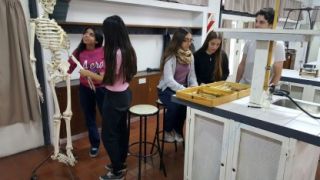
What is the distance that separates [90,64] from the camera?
2482 millimetres

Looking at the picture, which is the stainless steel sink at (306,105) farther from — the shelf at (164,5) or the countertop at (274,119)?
the shelf at (164,5)

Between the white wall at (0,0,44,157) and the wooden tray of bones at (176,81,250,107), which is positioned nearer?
the wooden tray of bones at (176,81,250,107)

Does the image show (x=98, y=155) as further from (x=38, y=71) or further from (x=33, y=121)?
(x=38, y=71)

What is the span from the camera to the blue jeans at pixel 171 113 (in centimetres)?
251

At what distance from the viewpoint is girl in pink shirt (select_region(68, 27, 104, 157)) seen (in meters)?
2.45

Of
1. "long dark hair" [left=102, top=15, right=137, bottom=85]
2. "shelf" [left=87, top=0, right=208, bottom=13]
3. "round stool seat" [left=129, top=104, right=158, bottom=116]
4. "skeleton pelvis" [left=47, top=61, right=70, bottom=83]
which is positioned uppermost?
"shelf" [left=87, top=0, right=208, bottom=13]

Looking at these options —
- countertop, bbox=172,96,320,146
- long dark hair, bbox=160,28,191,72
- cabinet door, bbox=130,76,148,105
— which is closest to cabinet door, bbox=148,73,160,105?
cabinet door, bbox=130,76,148,105

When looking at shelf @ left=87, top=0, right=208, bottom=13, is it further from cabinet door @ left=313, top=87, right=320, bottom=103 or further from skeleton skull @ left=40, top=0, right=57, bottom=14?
cabinet door @ left=313, top=87, right=320, bottom=103

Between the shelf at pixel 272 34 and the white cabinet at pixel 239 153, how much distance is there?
58 cm

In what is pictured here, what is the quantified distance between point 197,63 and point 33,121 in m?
1.95

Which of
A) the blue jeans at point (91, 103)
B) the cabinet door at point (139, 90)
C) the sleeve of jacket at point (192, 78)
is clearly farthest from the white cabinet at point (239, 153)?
the cabinet door at point (139, 90)

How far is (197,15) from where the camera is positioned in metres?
4.65

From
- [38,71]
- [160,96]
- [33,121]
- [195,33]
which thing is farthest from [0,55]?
[195,33]

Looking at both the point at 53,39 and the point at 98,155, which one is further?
the point at 98,155
